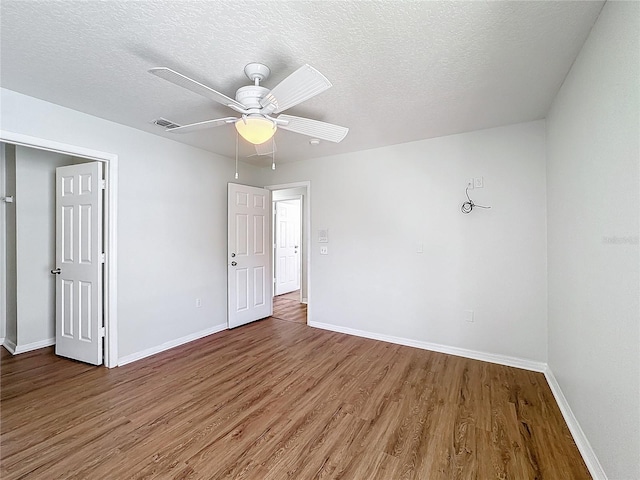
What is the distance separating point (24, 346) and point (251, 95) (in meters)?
3.99

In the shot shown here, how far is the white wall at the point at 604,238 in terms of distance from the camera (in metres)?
1.21

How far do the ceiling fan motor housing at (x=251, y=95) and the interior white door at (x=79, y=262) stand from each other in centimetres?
196

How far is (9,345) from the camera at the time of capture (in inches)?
131

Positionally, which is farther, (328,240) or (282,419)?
(328,240)

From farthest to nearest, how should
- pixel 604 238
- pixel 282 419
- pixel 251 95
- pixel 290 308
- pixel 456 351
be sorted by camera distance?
pixel 290 308, pixel 456 351, pixel 282 419, pixel 251 95, pixel 604 238

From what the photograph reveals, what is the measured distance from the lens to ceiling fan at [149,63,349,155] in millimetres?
1469

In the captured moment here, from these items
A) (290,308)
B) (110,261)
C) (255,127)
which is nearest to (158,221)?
(110,261)

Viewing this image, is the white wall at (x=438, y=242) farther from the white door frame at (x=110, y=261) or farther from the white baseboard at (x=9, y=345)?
the white baseboard at (x=9, y=345)

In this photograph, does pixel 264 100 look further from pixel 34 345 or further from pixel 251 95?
pixel 34 345

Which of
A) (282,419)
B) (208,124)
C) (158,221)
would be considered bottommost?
(282,419)

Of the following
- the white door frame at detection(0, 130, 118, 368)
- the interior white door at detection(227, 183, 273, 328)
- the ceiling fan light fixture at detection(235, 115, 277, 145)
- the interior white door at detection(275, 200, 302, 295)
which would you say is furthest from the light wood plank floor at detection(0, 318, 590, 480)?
the interior white door at detection(275, 200, 302, 295)

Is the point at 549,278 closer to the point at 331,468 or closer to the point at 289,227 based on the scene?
the point at 331,468

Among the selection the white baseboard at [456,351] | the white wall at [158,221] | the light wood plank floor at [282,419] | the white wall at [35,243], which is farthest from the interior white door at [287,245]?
the white wall at [35,243]

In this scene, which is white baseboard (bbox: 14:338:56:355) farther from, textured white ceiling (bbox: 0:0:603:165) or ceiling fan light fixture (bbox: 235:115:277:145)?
ceiling fan light fixture (bbox: 235:115:277:145)
